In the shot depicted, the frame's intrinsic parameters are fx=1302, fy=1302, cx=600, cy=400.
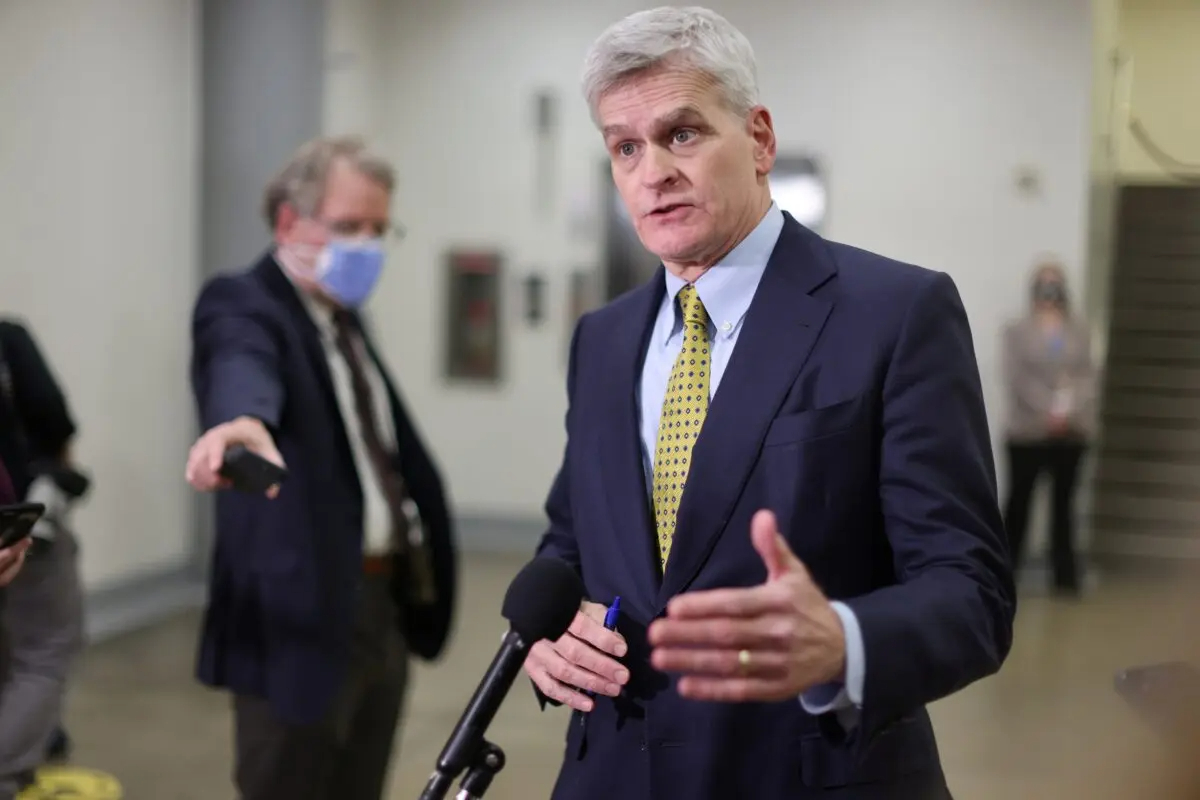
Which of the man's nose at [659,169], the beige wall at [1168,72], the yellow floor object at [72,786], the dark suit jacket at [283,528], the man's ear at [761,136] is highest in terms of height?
the beige wall at [1168,72]

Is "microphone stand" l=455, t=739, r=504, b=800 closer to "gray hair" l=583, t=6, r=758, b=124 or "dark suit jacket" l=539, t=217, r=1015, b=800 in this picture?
"dark suit jacket" l=539, t=217, r=1015, b=800

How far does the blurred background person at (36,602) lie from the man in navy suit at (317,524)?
0.99 metres

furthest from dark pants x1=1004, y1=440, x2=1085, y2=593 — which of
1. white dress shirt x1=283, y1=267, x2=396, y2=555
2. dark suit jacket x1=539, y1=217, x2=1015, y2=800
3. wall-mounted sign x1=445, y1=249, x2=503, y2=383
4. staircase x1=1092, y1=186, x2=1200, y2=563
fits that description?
dark suit jacket x1=539, y1=217, x2=1015, y2=800

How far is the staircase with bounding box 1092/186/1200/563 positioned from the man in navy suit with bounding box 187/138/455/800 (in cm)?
649

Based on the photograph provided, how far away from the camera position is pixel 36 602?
362 centimetres

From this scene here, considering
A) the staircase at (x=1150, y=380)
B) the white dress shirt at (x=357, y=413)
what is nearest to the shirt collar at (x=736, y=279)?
the white dress shirt at (x=357, y=413)

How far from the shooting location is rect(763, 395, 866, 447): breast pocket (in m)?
1.44

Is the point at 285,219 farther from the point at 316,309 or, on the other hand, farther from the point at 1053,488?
the point at 1053,488

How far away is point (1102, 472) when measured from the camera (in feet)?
Result: 29.2

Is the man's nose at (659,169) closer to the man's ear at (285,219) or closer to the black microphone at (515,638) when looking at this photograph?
the black microphone at (515,638)

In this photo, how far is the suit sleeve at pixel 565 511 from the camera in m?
1.80

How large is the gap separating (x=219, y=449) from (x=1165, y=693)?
159 cm

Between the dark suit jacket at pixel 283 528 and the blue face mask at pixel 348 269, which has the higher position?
the blue face mask at pixel 348 269

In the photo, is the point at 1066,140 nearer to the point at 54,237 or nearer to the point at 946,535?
the point at 54,237
